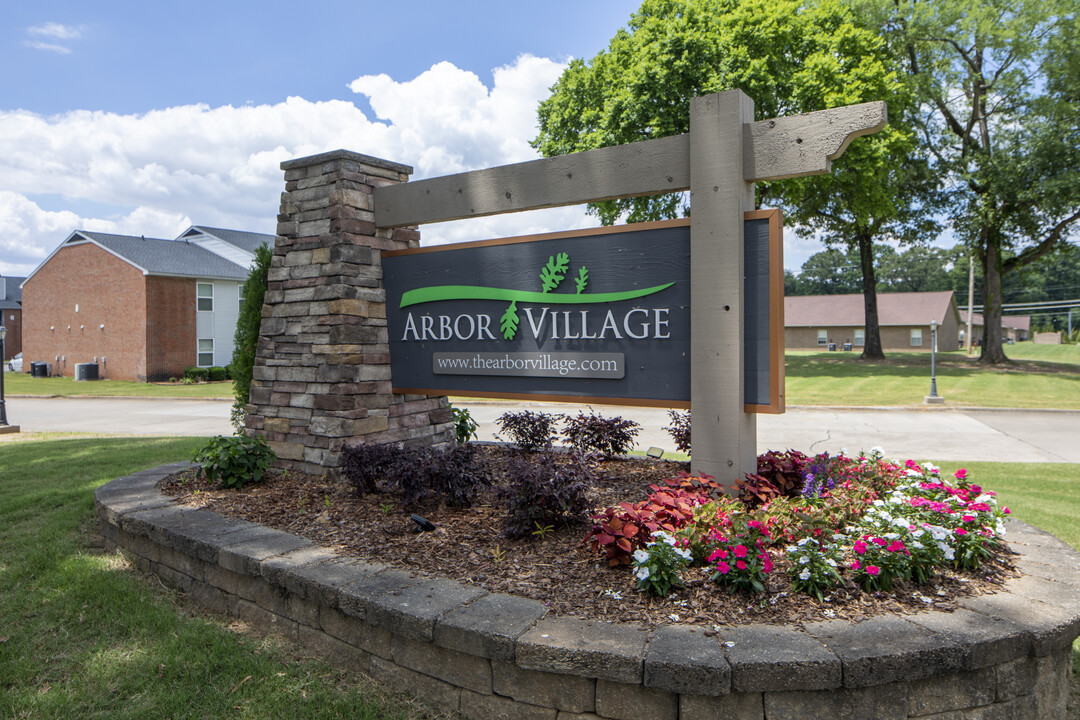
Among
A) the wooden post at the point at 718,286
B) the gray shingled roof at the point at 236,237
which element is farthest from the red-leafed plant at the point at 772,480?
the gray shingled roof at the point at 236,237

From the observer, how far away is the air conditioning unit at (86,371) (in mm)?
29500

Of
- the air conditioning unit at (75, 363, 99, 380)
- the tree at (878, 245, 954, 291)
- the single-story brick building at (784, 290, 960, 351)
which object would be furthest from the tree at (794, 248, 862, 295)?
the air conditioning unit at (75, 363, 99, 380)

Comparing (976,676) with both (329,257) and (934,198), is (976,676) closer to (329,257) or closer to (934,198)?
(329,257)

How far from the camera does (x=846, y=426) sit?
40.8 feet

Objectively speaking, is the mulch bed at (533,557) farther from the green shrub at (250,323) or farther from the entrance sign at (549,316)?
the green shrub at (250,323)

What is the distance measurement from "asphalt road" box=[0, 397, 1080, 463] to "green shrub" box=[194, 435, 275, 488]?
4909 mm

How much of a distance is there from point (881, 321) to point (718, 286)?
161 ft

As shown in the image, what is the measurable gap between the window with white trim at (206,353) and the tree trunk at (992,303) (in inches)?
1267

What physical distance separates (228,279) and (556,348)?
29625 millimetres

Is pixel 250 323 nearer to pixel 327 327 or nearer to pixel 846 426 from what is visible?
pixel 327 327

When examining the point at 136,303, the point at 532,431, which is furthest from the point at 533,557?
the point at 136,303

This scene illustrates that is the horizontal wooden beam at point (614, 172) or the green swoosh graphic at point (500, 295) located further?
the green swoosh graphic at point (500, 295)

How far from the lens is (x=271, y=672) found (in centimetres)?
299

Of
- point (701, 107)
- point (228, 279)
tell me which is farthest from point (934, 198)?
point (228, 279)
